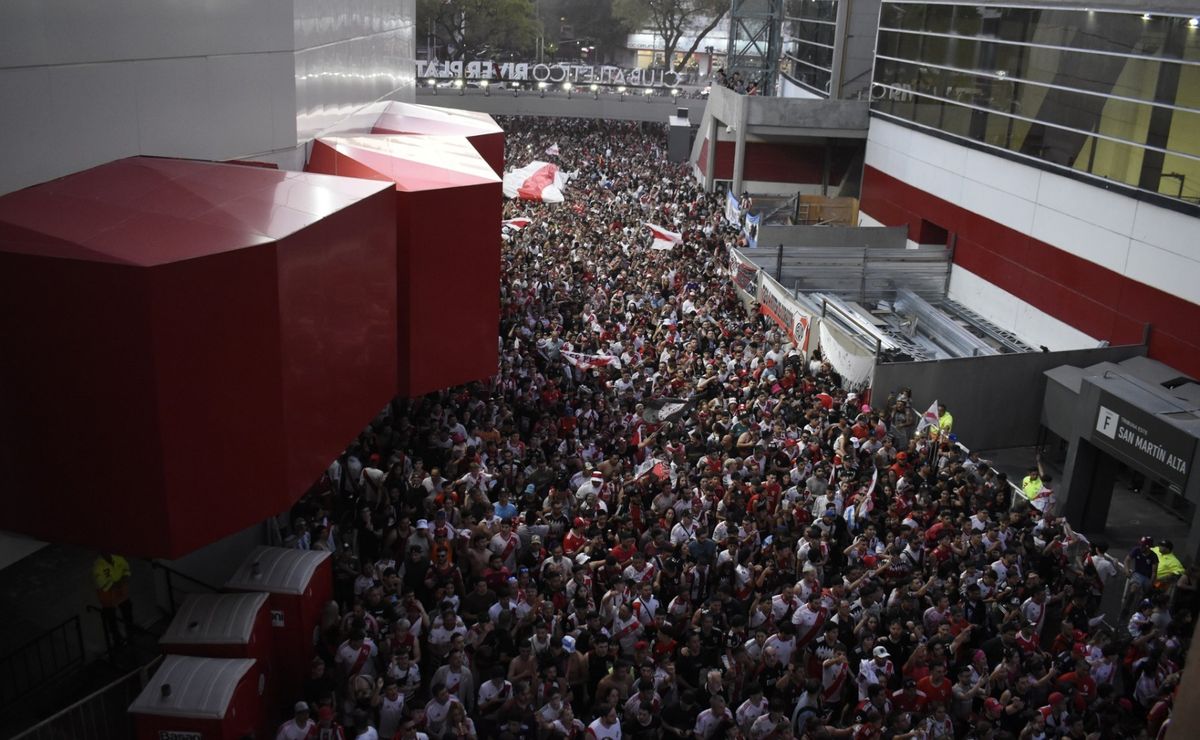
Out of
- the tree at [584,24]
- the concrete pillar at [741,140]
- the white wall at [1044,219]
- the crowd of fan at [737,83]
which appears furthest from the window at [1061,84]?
the tree at [584,24]

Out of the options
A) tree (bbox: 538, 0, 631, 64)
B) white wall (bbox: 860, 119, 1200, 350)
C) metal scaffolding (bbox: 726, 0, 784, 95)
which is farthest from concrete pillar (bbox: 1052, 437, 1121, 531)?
tree (bbox: 538, 0, 631, 64)

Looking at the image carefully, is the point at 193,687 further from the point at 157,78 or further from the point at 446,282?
the point at 157,78

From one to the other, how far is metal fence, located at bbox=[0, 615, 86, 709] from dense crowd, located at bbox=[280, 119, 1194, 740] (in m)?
2.30

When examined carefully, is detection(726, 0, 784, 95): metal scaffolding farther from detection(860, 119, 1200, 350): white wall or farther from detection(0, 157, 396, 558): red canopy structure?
detection(0, 157, 396, 558): red canopy structure

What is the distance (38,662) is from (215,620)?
86.7 inches

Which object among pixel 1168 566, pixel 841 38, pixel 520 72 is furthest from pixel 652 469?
pixel 520 72

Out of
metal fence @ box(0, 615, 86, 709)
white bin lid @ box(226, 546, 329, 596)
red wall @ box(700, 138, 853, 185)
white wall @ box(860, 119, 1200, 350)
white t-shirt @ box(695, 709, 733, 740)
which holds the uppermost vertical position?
white wall @ box(860, 119, 1200, 350)

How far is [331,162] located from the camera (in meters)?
13.1

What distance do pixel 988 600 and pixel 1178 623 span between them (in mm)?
1964

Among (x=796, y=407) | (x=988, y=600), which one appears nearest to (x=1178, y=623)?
(x=988, y=600)

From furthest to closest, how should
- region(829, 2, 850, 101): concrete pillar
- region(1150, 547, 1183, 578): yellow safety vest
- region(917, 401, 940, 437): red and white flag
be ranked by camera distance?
region(829, 2, 850, 101): concrete pillar
region(917, 401, 940, 437): red and white flag
region(1150, 547, 1183, 578): yellow safety vest

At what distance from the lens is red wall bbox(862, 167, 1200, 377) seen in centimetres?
1881

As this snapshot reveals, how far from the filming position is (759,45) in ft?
161

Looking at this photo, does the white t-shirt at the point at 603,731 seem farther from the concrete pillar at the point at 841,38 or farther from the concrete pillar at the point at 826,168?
the concrete pillar at the point at 826,168
